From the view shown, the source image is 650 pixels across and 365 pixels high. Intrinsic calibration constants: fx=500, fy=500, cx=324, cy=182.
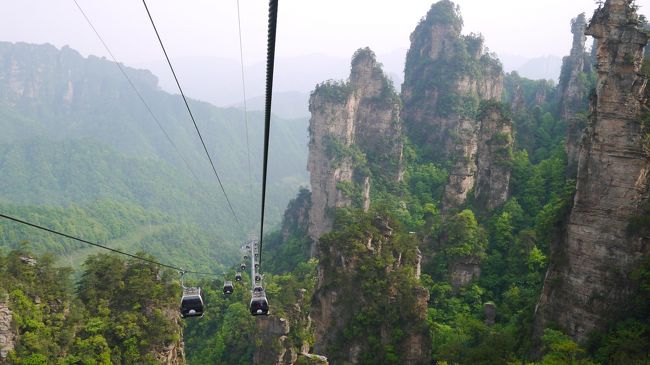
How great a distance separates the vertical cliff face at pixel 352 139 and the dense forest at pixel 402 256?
0.25m

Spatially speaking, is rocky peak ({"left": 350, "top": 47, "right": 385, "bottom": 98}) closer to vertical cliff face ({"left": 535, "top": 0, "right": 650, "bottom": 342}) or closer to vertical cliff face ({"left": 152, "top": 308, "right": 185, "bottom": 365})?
vertical cliff face ({"left": 152, "top": 308, "right": 185, "bottom": 365})

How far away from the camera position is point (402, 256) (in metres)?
41.3

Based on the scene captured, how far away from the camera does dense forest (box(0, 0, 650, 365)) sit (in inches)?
1166

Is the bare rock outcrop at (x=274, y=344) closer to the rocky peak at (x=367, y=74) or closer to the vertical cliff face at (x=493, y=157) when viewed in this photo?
the vertical cliff face at (x=493, y=157)

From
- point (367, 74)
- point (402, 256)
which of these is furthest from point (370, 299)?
point (367, 74)

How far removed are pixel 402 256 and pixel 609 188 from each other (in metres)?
18.7

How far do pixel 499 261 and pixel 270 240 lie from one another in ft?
179

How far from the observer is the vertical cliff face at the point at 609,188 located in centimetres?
2503

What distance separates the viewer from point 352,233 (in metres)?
40.8

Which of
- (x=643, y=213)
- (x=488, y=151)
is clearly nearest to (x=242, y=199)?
(x=488, y=151)

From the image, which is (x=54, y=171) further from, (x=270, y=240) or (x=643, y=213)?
(x=643, y=213)

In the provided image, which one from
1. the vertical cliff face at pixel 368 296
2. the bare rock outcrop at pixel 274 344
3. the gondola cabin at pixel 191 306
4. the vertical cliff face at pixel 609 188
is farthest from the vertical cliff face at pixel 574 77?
the gondola cabin at pixel 191 306

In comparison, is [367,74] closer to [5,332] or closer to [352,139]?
[352,139]

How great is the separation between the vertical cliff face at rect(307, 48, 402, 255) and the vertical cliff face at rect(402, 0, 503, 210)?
8.74 m
